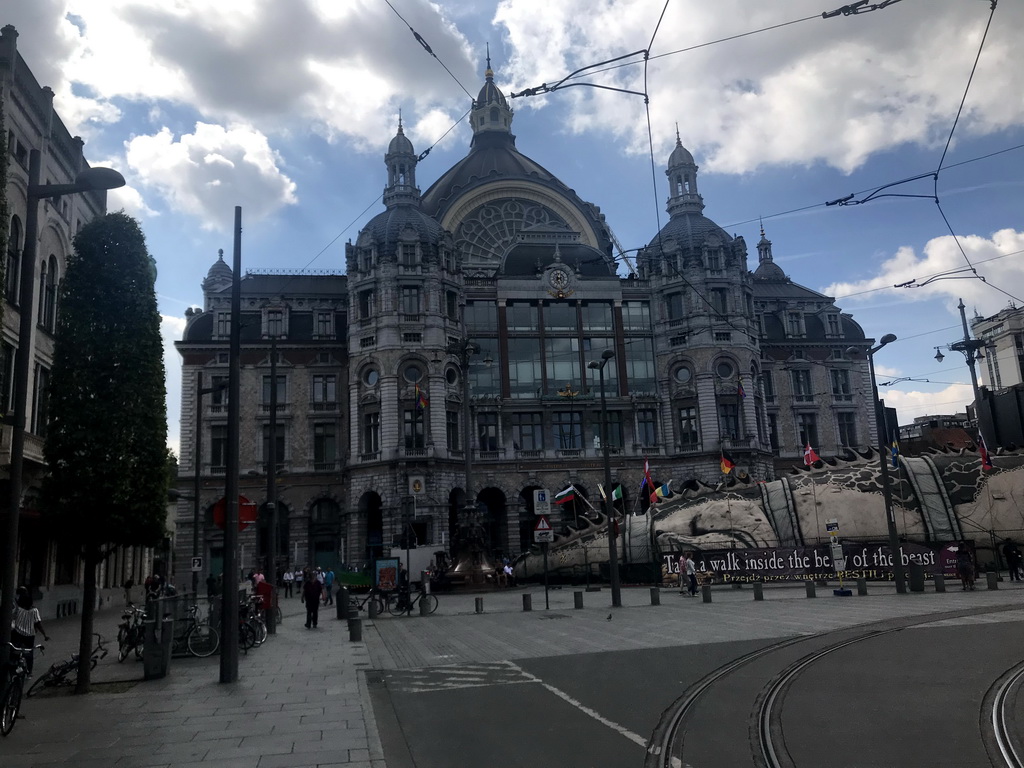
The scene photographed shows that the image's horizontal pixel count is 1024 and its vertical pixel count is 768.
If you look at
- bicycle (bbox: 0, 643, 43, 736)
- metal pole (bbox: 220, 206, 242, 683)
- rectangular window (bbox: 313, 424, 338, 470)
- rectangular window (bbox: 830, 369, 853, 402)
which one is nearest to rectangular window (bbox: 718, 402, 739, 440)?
rectangular window (bbox: 830, 369, 853, 402)

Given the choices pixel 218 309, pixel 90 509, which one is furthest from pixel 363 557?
pixel 90 509

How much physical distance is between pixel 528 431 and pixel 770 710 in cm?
4945

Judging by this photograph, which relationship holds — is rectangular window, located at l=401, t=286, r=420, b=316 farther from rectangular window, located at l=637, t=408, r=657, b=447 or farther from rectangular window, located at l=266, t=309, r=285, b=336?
rectangular window, located at l=637, t=408, r=657, b=447

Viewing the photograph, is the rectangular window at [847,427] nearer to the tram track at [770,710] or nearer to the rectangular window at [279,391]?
the rectangular window at [279,391]

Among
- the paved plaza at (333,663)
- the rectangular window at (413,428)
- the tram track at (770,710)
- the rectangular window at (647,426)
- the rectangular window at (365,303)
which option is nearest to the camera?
the tram track at (770,710)

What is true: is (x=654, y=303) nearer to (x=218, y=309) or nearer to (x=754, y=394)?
(x=754, y=394)

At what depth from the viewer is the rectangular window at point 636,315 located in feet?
205

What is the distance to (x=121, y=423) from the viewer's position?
1517cm

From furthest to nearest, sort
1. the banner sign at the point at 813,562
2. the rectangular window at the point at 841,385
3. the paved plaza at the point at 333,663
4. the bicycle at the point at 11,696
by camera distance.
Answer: the rectangular window at the point at 841,385, the banner sign at the point at 813,562, the bicycle at the point at 11,696, the paved plaza at the point at 333,663

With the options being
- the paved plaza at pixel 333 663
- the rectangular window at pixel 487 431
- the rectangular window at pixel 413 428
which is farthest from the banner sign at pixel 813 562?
the rectangular window at pixel 487 431

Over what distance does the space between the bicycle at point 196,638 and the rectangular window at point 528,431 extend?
41.6 meters

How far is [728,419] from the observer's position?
2346 inches

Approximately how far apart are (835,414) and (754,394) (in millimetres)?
10947

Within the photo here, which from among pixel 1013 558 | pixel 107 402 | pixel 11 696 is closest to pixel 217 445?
pixel 107 402
